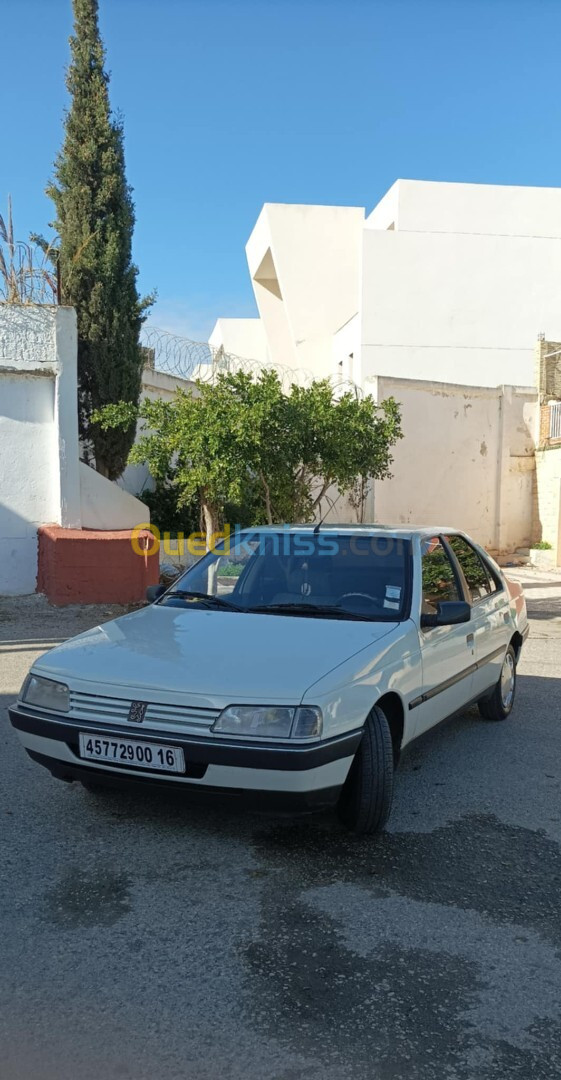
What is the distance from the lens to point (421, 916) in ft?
10.3

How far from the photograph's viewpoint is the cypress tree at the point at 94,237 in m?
12.5

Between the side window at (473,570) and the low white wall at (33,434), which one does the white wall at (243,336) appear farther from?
the side window at (473,570)

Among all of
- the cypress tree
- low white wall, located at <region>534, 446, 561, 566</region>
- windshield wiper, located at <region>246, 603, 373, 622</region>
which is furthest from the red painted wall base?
low white wall, located at <region>534, 446, 561, 566</region>

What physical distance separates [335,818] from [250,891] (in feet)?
2.70

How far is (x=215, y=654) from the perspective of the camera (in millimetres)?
3807

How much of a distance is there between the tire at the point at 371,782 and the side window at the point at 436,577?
0.99m

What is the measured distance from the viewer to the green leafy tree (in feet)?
31.4

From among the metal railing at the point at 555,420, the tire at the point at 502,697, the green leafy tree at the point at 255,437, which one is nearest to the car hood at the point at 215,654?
the tire at the point at 502,697

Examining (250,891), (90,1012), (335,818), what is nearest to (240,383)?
(335,818)

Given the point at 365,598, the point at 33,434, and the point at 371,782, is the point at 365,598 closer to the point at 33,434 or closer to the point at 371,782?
the point at 371,782

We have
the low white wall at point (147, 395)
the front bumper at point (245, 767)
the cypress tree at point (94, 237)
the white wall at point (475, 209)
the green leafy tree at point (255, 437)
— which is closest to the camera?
the front bumper at point (245, 767)

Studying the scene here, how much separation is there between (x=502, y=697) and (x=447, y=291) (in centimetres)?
1876

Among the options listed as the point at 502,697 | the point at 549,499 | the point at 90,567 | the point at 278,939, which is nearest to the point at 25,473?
the point at 90,567

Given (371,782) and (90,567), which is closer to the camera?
(371,782)
